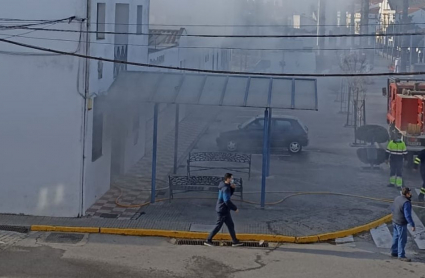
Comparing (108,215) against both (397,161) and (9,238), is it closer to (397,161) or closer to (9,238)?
(9,238)

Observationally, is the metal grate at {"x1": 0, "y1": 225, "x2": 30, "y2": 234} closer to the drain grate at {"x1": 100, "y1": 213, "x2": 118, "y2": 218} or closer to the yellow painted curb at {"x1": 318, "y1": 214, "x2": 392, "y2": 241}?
the drain grate at {"x1": 100, "y1": 213, "x2": 118, "y2": 218}

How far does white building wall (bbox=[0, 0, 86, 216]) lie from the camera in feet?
42.7

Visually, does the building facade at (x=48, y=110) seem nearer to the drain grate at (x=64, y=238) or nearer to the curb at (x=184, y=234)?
the curb at (x=184, y=234)

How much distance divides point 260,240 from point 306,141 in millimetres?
10039

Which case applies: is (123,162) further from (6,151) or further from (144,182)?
(6,151)

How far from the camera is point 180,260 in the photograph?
35.6 ft

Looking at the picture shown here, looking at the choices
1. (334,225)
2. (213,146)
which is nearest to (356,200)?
(334,225)

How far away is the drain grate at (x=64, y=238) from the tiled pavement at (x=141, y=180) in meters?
1.33

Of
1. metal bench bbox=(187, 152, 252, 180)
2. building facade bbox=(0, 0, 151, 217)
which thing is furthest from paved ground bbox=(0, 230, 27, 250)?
metal bench bbox=(187, 152, 252, 180)

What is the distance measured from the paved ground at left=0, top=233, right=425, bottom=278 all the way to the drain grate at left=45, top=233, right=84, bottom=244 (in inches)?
0.7

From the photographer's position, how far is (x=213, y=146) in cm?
2288

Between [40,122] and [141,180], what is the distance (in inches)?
175

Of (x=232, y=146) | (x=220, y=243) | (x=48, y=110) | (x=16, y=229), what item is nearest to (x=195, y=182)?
(x=220, y=243)

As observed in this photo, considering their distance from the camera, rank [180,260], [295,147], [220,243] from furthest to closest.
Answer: [295,147]
[220,243]
[180,260]
